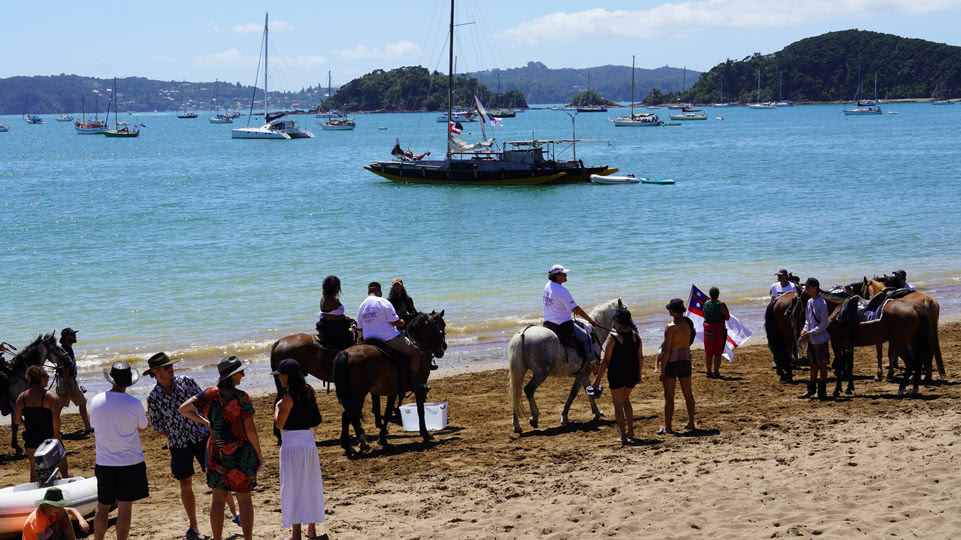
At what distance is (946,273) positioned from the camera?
2673cm

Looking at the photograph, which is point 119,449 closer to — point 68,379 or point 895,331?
point 68,379

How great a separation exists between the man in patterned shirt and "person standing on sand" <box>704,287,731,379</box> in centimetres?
900

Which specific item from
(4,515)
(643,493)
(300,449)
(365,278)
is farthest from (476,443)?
(365,278)

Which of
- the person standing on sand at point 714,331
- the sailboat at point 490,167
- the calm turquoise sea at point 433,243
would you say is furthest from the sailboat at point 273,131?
the person standing on sand at point 714,331

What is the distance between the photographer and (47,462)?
322 inches

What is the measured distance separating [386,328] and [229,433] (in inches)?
153

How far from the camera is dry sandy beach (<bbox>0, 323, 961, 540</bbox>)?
808cm

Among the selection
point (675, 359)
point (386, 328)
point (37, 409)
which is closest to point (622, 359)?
point (675, 359)

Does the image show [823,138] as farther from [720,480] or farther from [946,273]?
[720,480]

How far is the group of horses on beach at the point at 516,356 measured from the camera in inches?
440

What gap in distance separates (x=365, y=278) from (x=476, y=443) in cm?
1739

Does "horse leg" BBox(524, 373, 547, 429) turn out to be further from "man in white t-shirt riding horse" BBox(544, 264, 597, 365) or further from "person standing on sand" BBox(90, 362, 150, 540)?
"person standing on sand" BBox(90, 362, 150, 540)

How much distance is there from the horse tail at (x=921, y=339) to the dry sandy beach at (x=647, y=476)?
539 mm

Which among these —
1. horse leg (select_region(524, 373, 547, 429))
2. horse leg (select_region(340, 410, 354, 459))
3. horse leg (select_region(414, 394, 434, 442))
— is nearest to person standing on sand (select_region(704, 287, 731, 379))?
horse leg (select_region(524, 373, 547, 429))
